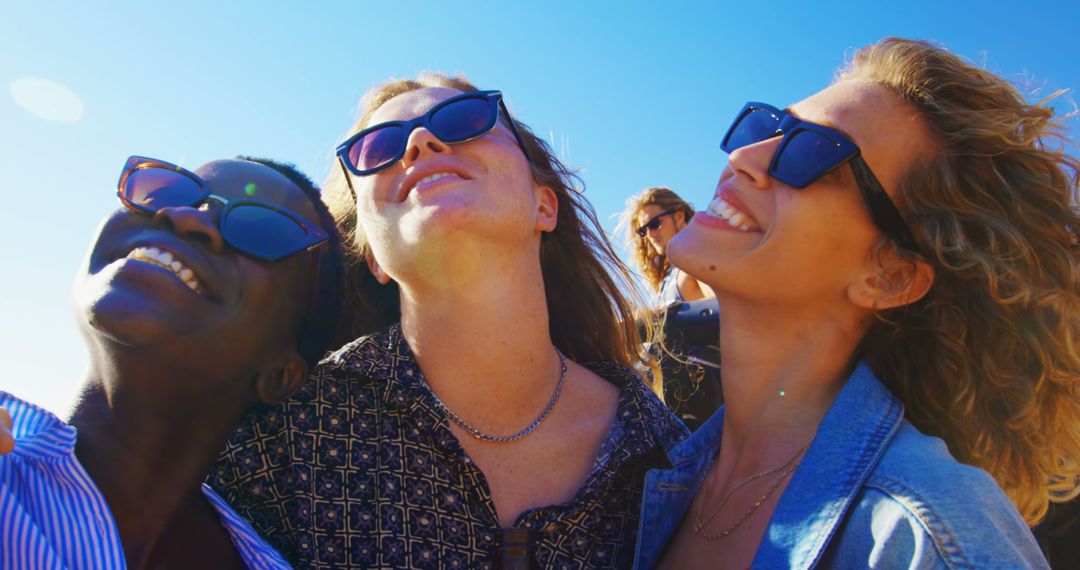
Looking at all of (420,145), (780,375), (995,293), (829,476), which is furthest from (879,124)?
(420,145)

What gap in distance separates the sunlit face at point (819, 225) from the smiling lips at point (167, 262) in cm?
160

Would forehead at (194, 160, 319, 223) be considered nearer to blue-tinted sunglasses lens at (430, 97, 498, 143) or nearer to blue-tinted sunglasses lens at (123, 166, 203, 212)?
blue-tinted sunglasses lens at (123, 166, 203, 212)

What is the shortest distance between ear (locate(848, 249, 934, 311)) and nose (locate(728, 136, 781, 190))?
0.44m

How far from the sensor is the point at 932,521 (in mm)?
1867

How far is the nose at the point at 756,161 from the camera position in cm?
277

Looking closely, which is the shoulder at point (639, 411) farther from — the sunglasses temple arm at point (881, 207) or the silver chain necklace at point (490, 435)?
the sunglasses temple arm at point (881, 207)

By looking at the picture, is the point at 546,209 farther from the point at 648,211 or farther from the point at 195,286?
the point at 648,211

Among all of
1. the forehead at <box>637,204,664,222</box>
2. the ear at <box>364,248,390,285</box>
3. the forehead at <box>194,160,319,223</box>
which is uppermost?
the forehead at <box>194,160,319,223</box>

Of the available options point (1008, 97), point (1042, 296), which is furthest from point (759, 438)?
point (1008, 97)

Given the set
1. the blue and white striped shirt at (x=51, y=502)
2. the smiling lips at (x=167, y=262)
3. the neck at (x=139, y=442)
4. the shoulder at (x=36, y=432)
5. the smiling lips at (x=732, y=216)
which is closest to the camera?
the blue and white striped shirt at (x=51, y=502)

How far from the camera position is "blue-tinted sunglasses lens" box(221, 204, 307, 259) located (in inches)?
99.5

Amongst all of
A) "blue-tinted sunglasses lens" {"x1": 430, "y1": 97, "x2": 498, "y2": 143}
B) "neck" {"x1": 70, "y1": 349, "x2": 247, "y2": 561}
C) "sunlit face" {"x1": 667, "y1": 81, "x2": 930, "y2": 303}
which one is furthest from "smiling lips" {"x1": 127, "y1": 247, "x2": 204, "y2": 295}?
"sunlit face" {"x1": 667, "y1": 81, "x2": 930, "y2": 303}

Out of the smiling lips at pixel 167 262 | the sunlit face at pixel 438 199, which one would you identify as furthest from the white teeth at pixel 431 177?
the smiling lips at pixel 167 262

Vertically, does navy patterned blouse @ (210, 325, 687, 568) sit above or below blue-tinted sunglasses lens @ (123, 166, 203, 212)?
below
